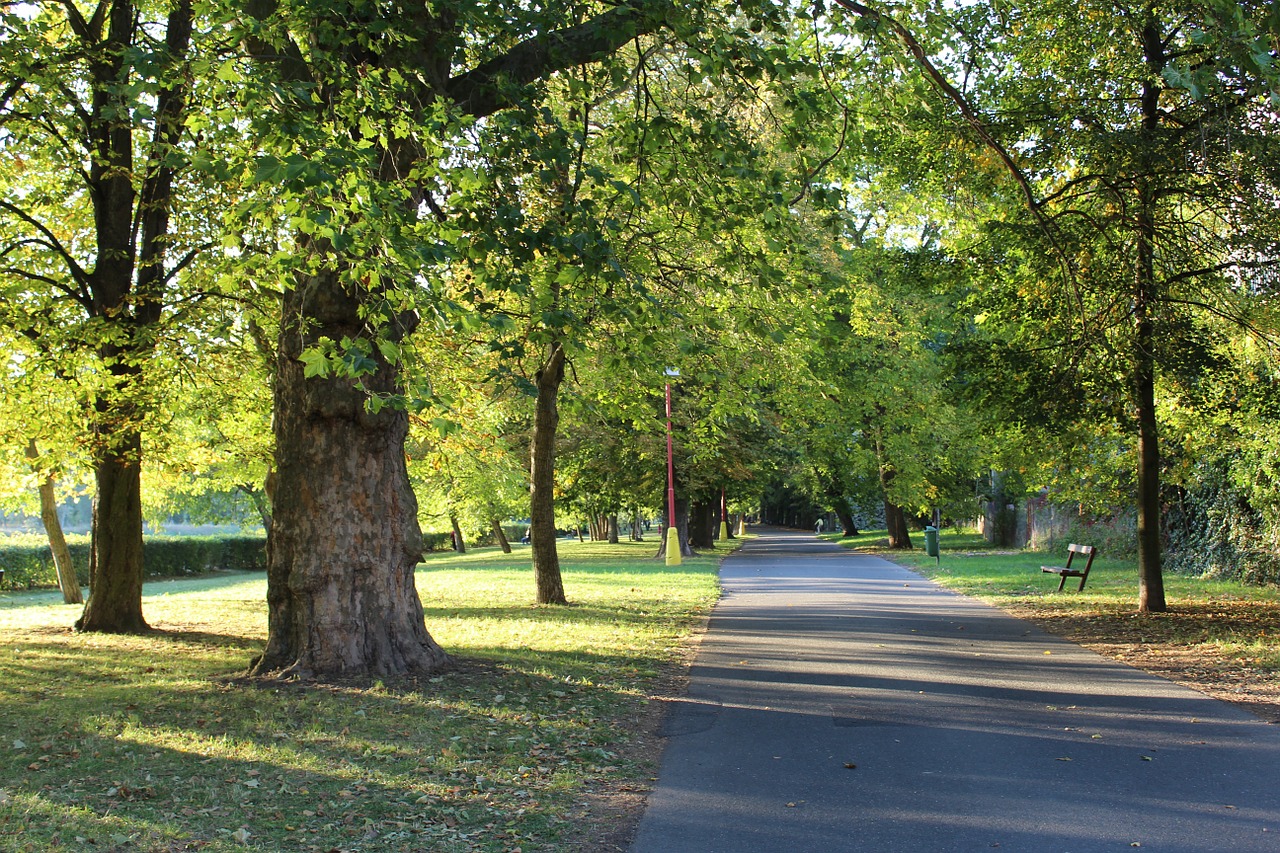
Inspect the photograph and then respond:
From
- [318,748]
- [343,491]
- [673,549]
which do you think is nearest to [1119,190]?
[343,491]

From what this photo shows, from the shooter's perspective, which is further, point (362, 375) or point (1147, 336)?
point (1147, 336)

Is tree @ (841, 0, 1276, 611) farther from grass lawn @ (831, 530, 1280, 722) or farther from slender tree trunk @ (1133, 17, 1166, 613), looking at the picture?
grass lawn @ (831, 530, 1280, 722)

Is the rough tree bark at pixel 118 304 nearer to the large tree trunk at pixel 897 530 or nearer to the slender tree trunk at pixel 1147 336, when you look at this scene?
the slender tree trunk at pixel 1147 336

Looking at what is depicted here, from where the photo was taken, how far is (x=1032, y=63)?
13352 millimetres

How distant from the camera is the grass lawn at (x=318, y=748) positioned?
517 cm

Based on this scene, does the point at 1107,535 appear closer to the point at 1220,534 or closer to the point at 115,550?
the point at 1220,534

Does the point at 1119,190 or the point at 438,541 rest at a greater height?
the point at 1119,190

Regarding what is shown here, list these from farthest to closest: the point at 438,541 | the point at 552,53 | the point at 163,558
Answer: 1. the point at 438,541
2. the point at 163,558
3. the point at 552,53

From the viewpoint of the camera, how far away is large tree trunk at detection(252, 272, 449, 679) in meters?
8.91

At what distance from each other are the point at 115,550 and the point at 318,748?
837 cm

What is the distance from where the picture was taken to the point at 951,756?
666 cm

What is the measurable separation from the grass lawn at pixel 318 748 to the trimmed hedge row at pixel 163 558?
79.2 ft

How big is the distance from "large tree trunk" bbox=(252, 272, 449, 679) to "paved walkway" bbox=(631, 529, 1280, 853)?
2.88 m

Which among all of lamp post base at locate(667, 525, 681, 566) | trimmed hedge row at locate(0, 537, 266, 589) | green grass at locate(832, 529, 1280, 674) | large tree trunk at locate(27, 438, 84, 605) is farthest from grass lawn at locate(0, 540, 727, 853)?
trimmed hedge row at locate(0, 537, 266, 589)
